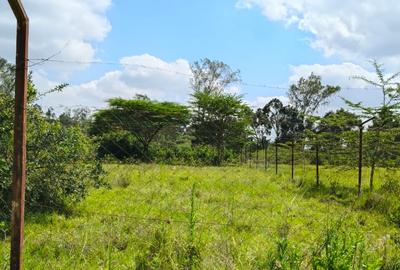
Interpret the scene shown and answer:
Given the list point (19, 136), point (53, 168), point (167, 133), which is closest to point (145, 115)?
point (167, 133)

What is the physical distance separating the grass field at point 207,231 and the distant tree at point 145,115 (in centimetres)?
2472

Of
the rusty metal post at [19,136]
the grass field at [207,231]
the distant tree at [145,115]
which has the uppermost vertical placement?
the distant tree at [145,115]

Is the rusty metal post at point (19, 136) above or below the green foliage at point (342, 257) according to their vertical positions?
above

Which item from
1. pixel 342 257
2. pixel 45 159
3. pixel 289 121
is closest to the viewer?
pixel 342 257

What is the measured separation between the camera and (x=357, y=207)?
1039 centimetres

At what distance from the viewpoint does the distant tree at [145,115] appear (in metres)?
38.4

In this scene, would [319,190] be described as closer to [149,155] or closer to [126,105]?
[149,155]

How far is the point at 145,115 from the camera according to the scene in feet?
133

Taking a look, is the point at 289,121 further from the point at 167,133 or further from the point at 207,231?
the point at 207,231

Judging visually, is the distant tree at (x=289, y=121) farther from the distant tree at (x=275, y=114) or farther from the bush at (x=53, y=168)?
the bush at (x=53, y=168)

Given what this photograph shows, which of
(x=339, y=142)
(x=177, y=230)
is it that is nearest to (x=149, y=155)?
(x=339, y=142)

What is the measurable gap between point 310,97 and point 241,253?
161 ft

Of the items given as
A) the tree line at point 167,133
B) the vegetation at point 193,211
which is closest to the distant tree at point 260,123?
the tree line at point 167,133

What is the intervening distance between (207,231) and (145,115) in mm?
34195
